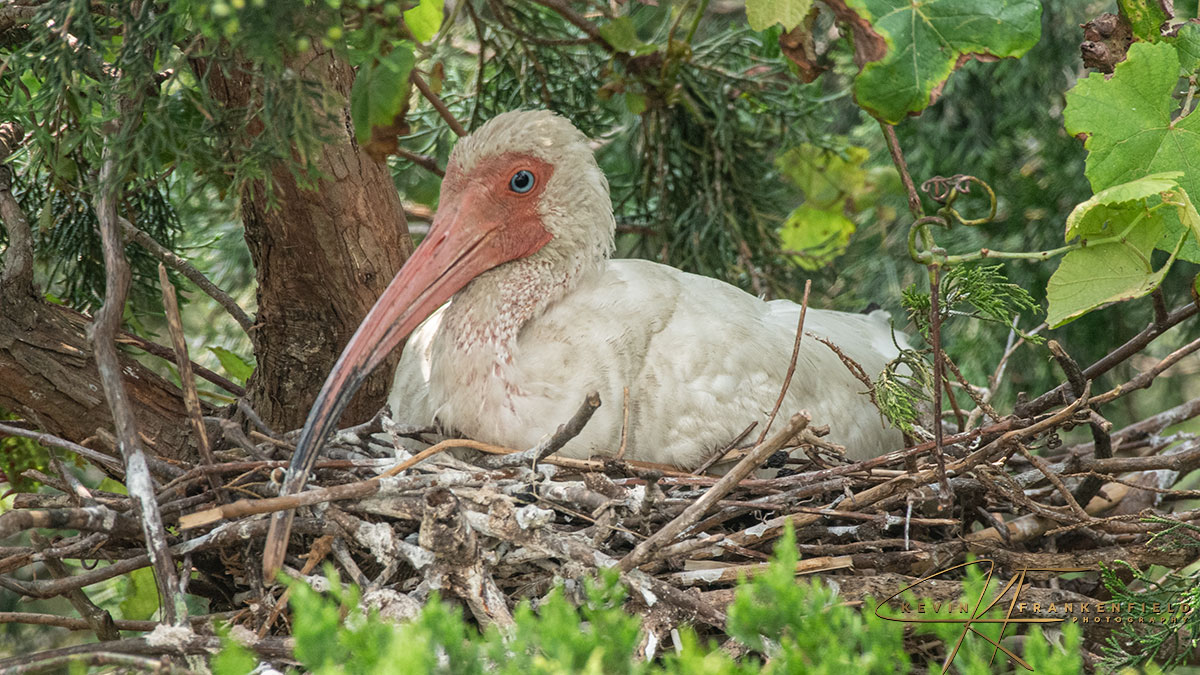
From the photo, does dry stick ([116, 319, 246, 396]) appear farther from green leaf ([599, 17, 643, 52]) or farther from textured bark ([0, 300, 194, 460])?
green leaf ([599, 17, 643, 52])

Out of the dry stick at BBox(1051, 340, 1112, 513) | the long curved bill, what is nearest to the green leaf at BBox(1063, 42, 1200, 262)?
the dry stick at BBox(1051, 340, 1112, 513)

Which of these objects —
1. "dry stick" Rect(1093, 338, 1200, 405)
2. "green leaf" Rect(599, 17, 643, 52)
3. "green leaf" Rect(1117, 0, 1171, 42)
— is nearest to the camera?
"dry stick" Rect(1093, 338, 1200, 405)

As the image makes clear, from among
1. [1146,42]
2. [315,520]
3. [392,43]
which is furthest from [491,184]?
[1146,42]

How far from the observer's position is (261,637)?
2145 millimetres

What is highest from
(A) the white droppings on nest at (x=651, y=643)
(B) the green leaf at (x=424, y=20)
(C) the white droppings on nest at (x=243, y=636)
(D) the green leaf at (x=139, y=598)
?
(B) the green leaf at (x=424, y=20)

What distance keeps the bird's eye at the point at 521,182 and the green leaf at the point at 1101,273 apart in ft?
4.56

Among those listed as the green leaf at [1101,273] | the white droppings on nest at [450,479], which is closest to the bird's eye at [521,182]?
the white droppings on nest at [450,479]

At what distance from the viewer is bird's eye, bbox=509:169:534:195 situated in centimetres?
305

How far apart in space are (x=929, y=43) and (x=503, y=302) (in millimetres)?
1300

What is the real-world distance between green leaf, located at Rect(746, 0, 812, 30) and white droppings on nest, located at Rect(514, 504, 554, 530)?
1142mm

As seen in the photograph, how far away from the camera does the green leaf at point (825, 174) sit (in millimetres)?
4195

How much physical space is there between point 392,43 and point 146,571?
5.44ft

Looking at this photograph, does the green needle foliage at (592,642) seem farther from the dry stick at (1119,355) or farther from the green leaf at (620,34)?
the green leaf at (620,34)
